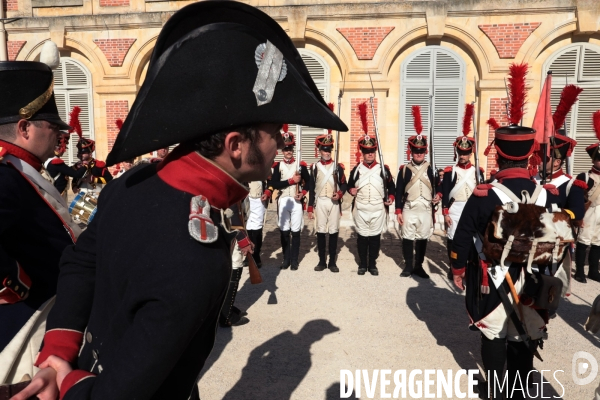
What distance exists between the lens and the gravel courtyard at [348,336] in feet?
12.5

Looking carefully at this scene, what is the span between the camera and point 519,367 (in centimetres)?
344

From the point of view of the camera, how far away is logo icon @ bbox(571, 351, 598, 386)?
12.6 ft

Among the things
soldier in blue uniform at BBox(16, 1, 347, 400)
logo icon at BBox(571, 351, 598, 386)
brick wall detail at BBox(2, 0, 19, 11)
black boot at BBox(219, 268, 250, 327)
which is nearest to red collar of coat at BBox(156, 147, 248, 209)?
soldier in blue uniform at BBox(16, 1, 347, 400)

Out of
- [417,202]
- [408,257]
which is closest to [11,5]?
[417,202]

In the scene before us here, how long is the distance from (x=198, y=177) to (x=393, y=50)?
36.8 ft

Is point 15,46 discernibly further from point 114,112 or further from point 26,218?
point 26,218

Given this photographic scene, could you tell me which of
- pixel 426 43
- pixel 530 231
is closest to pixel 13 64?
pixel 530 231

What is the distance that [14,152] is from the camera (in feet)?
7.11

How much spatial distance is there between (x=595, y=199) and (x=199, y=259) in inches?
287

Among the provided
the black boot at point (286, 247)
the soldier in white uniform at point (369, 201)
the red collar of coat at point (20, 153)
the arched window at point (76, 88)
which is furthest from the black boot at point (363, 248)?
the arched window at point (76, 88)

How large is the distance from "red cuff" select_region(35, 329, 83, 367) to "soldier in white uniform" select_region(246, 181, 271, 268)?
5755 mm

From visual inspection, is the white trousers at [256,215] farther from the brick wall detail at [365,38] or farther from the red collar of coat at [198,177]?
the red collar of coat at [198,177]

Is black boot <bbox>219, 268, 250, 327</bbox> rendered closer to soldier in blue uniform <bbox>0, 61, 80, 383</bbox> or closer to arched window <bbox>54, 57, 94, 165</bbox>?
soldier in blue uniform <bbox>0, 61, 80, 383</bbox>

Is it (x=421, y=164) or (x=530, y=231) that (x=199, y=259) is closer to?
(x=530, y=231)
